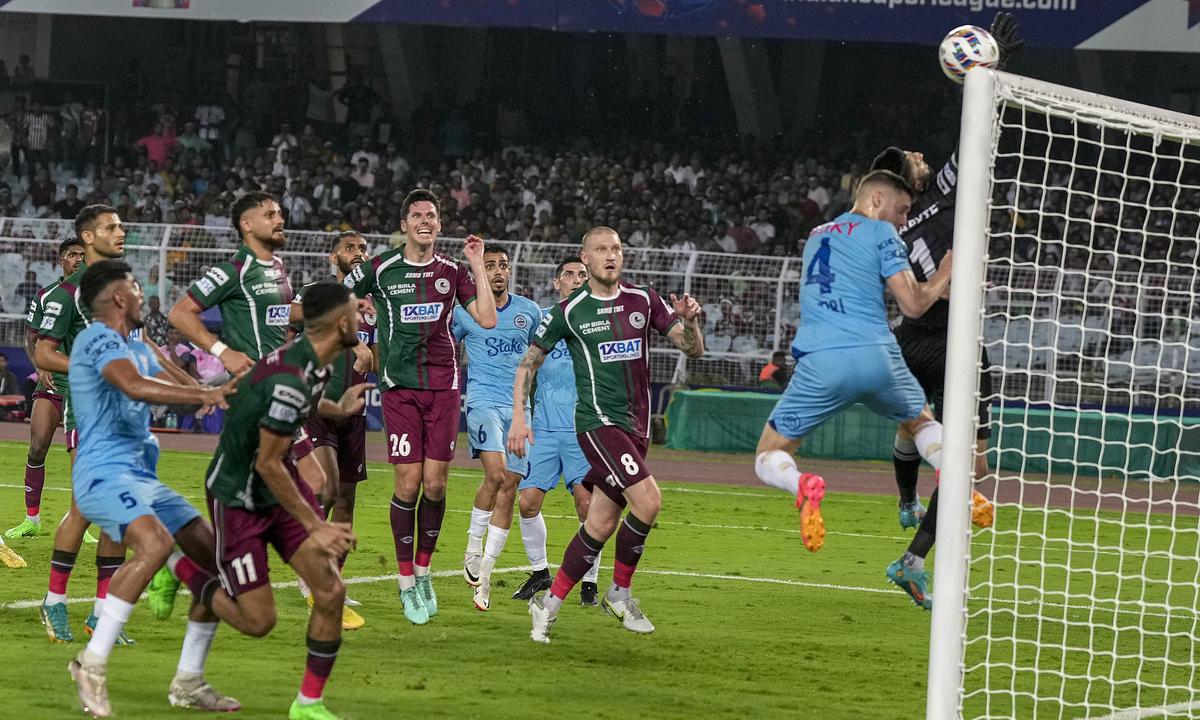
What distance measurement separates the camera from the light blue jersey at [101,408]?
709 cm

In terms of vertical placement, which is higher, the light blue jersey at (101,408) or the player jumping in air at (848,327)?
the player jumping in air at (848,327)

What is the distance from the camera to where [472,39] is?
33.9 metres

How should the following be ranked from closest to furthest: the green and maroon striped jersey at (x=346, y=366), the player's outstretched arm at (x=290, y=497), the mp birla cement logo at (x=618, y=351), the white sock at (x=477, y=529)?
1. the player's outstretched arm at (x=290, y=497)
2. the mp birla cement logo at (x=618, y=351)
3. the green and maroon striped jersey at (x=346, y=366)
4. the white sock at (x=477, y=529)

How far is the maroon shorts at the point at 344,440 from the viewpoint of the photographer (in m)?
10.0

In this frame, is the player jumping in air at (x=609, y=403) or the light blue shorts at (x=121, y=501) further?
the player jumping in air at (x=609, y=403)

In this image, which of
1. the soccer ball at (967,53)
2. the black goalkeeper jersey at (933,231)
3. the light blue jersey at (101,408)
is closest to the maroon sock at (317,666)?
the light blue jersey at (101,408)

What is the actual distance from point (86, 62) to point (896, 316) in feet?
65.5

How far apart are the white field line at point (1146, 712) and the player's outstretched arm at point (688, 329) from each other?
9.71 ft

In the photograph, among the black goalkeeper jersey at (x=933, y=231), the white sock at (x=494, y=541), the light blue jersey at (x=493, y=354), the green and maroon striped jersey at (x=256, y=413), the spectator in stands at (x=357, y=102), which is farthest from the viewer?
the spectator in stands at (x=357, y=102)

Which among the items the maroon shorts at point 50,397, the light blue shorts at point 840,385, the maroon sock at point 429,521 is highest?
the light blue shorts at point 840,385

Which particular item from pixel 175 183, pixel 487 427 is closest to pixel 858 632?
pixel 487 427

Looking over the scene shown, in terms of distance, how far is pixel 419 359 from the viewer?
1003cm

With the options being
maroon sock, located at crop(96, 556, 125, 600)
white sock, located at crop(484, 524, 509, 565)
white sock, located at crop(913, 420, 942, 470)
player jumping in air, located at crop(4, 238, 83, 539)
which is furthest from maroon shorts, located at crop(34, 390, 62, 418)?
white sock, located at crop(913, 420, 942, 470)

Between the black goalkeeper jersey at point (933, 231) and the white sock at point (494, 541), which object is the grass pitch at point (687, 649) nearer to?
the white sock at point (494, 541)
